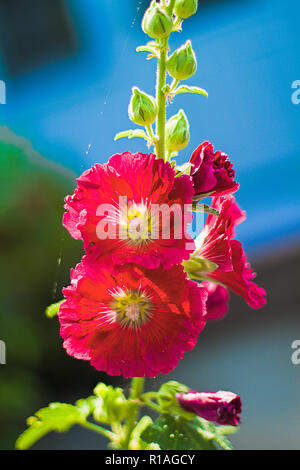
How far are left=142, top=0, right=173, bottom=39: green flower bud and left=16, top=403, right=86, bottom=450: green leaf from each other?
0.51m

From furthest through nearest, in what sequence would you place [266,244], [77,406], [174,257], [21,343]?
[266,244] < [21,343] < [77,406] < [174,257]

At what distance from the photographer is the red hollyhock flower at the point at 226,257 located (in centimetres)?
51

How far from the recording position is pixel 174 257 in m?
0.43

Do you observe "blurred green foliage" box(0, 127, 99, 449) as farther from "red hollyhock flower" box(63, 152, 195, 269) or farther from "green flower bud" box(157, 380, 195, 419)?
"red hollyhock flower" box(63, 152, 195, 269)

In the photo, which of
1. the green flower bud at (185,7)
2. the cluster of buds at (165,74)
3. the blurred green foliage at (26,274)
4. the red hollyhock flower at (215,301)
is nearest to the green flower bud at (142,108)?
the cluster of buds at (165,74)

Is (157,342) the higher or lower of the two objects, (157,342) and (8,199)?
the lower

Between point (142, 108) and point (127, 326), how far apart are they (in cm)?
26

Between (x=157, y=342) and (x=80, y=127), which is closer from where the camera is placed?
(x=157, y=342)

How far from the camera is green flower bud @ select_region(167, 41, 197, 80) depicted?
0.50 metres

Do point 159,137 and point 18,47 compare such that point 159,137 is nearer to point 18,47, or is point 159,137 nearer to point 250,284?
point 250,284

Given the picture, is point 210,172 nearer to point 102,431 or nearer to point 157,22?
point 157,22

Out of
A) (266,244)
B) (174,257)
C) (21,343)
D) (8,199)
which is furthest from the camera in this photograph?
(266,244)

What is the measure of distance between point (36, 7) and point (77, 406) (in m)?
2.20

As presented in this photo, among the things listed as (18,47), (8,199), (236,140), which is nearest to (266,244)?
(8,199)
